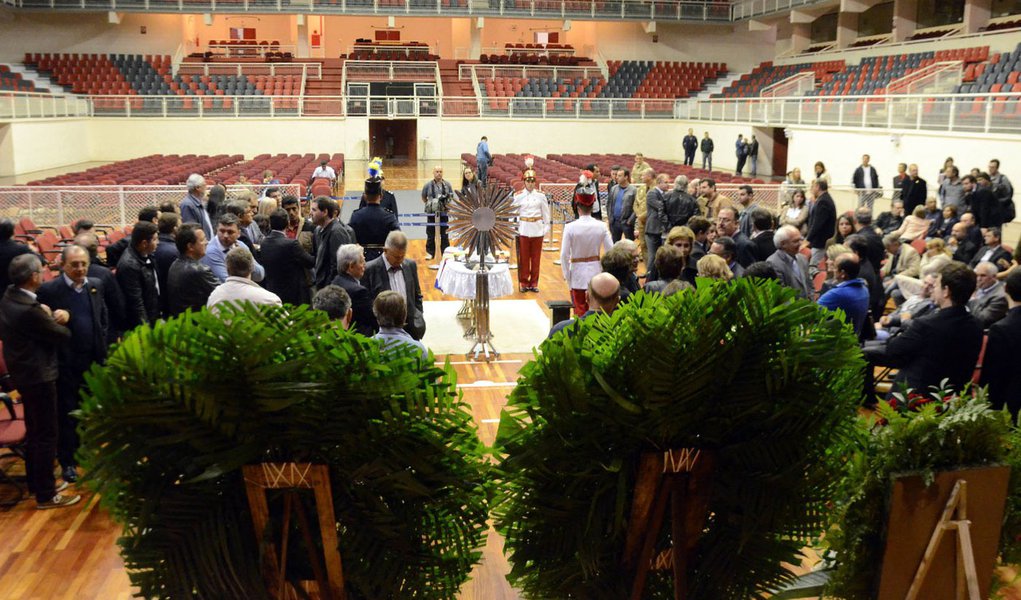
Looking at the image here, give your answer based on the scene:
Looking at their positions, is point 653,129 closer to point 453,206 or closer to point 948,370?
point 453,206

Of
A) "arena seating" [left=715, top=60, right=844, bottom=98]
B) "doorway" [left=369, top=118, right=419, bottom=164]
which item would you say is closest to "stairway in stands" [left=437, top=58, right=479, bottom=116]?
"doorway" [left=369, top=118, right=419, bottom=164]

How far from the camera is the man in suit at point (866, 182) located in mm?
13789

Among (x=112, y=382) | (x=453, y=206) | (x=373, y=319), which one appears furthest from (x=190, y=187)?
(x=112, y=382)

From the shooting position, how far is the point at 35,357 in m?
4.60

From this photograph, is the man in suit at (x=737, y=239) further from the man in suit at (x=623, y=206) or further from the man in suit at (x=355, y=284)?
the man in suit at (x=623, y=206)

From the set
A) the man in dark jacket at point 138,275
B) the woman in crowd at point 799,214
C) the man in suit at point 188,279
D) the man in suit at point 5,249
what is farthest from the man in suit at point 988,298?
the man in suit at point 5,249

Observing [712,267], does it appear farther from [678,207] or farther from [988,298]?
[678,207]

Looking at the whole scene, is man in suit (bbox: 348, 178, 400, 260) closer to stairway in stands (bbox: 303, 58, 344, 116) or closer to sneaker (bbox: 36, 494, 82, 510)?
sneaker (bbox: 36, 494, 82, 510)

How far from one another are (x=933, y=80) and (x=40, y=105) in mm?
21837

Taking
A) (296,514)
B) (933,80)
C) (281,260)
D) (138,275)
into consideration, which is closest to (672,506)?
(296,514)

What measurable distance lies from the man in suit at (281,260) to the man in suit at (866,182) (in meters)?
10.2

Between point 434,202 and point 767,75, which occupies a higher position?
point 767,75

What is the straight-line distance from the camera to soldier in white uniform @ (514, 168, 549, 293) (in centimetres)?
988

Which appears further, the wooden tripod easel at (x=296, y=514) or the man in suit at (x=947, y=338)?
the man in suit at (x=947, y=338)
